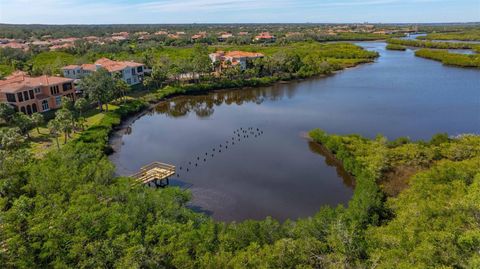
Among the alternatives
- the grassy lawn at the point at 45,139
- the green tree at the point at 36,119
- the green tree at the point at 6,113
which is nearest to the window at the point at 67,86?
the grassy lawn at the point at 45,139

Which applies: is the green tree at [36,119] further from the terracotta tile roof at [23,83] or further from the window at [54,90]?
the window at [54,90]

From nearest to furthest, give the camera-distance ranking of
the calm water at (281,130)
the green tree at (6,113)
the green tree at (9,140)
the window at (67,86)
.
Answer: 1. the calm water at (281,130)
2. the green tree at (9,140)
3. the green tree at (6,113)
4. the window at (67,86)

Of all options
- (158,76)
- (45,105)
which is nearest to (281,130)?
(158,76)

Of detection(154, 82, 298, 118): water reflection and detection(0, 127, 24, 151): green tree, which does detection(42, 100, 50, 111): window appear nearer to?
detection(154, 82, 298, 118): water reflection

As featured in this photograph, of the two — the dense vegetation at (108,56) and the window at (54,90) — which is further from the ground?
the dense vegetation at (108,56)

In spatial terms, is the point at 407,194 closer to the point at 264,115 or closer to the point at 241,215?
the point at 241,215

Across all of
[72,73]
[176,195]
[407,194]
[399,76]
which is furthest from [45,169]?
[399,76]

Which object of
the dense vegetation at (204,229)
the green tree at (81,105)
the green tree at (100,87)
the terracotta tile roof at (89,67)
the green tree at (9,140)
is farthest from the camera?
the terracotta tile roof at (89,67)

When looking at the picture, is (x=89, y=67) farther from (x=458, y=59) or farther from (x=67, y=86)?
(x=458, y=59)
